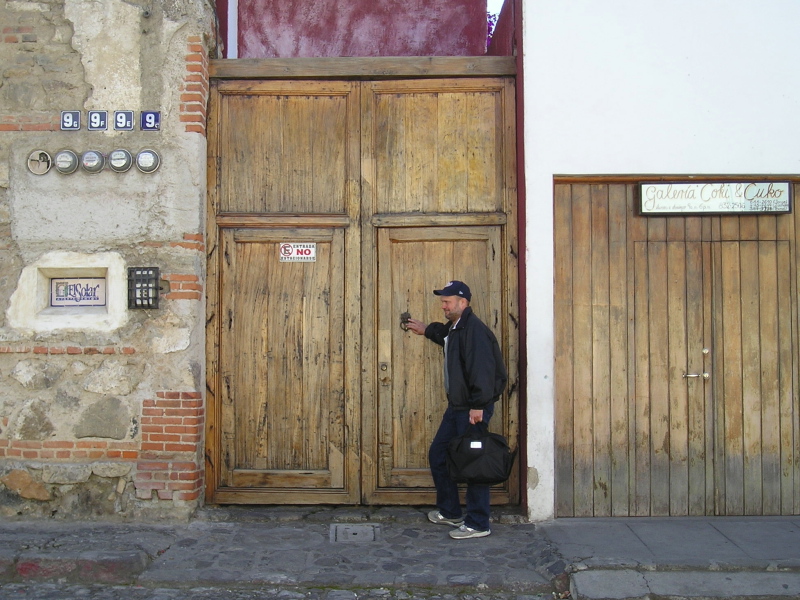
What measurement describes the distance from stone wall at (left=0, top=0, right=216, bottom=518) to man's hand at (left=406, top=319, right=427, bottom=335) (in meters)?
1.59

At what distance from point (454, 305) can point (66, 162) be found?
3046 mm

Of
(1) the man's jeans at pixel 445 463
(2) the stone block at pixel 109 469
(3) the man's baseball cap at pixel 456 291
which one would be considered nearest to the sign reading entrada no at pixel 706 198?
(3) the man's baseball cap at pixel 456 291

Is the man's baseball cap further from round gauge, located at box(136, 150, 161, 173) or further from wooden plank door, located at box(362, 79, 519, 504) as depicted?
round gauge, located at box(136, 150, 161, 173)

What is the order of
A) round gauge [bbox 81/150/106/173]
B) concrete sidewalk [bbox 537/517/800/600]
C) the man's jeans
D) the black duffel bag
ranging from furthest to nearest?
round gauge [bbox 81/150/106/173] < the man's jeans < the black duffel bag < concrete sidewalk [bbox 537/517/800/600]

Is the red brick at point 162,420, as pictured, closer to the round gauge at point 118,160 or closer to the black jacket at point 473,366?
the round gauge at point 118,160

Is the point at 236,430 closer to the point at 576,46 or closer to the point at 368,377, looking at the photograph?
the point at 368,377

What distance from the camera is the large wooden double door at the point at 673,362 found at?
17.0ft

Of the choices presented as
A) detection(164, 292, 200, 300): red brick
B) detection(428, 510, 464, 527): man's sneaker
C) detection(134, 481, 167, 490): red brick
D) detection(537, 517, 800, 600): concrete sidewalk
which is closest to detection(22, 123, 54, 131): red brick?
detection(164, 292, 200, 300): red brick

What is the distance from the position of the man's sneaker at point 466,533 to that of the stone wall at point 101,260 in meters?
1.94

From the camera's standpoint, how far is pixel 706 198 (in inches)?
204

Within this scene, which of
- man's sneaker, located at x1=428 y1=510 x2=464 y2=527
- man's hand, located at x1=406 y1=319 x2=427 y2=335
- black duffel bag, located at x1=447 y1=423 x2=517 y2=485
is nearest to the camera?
black duffel bag, located at x1=447 y1=423 x2=517 y2=485

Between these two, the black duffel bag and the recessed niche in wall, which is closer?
the black duffel bag

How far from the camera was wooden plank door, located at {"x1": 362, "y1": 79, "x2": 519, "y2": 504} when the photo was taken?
5.35 m

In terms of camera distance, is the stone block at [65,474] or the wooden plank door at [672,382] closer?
the stone block at [65,474]
